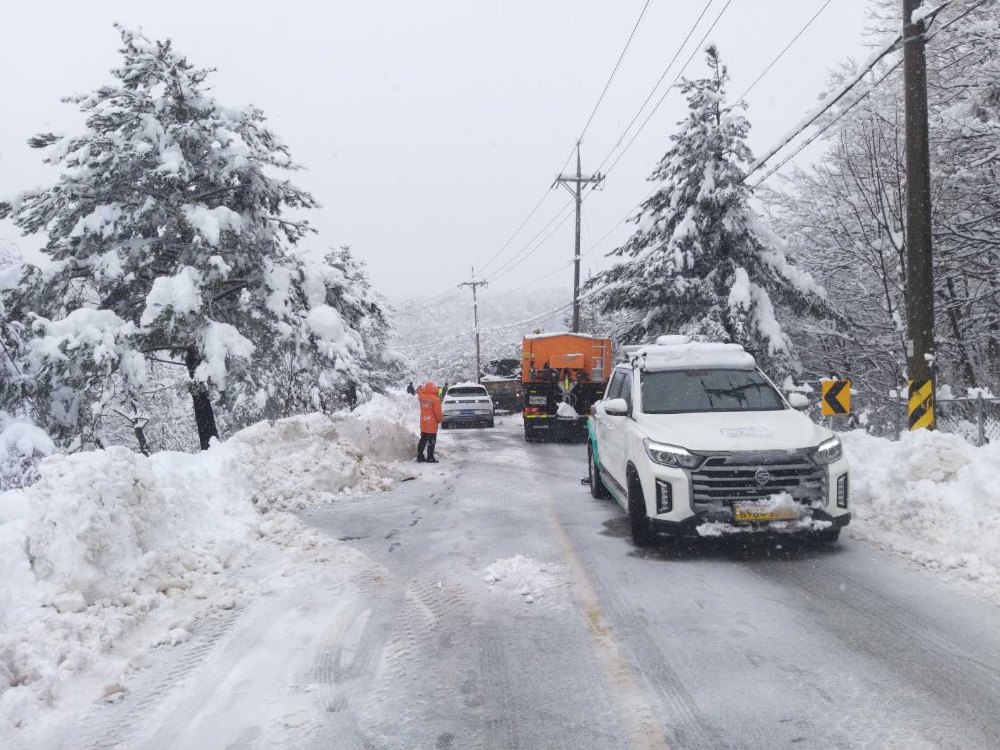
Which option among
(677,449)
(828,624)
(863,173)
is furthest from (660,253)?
(828,624)

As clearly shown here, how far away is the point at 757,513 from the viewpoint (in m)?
6.21

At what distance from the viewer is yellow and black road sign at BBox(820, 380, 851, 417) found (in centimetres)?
1097

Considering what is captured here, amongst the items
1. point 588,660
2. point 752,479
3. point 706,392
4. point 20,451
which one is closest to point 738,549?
point 752,479

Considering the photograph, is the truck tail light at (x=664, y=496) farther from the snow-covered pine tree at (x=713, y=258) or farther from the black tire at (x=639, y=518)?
the snow-covered pine tree at (x=713, y=258)

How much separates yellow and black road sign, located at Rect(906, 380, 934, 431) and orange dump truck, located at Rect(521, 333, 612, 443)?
10.7 m

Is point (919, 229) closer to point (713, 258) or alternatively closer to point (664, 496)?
point (664, 496)

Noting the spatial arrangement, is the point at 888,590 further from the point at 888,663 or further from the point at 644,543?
the point at 644,543

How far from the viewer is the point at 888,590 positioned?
5.44 metres

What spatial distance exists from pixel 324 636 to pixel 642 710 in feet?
7.38

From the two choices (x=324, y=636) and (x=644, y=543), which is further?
(x=644, y=543)

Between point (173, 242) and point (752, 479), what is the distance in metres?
11.8

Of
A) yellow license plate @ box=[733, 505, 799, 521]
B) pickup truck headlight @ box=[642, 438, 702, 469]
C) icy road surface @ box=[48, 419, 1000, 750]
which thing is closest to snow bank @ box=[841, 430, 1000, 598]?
icy road surface @ box=[48, 419, 1000, 750]

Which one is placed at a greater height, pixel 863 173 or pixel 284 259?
pixel 863 173

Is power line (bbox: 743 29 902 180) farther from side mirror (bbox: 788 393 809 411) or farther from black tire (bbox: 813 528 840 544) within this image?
black tire (bbox: 813 528 840 544)
